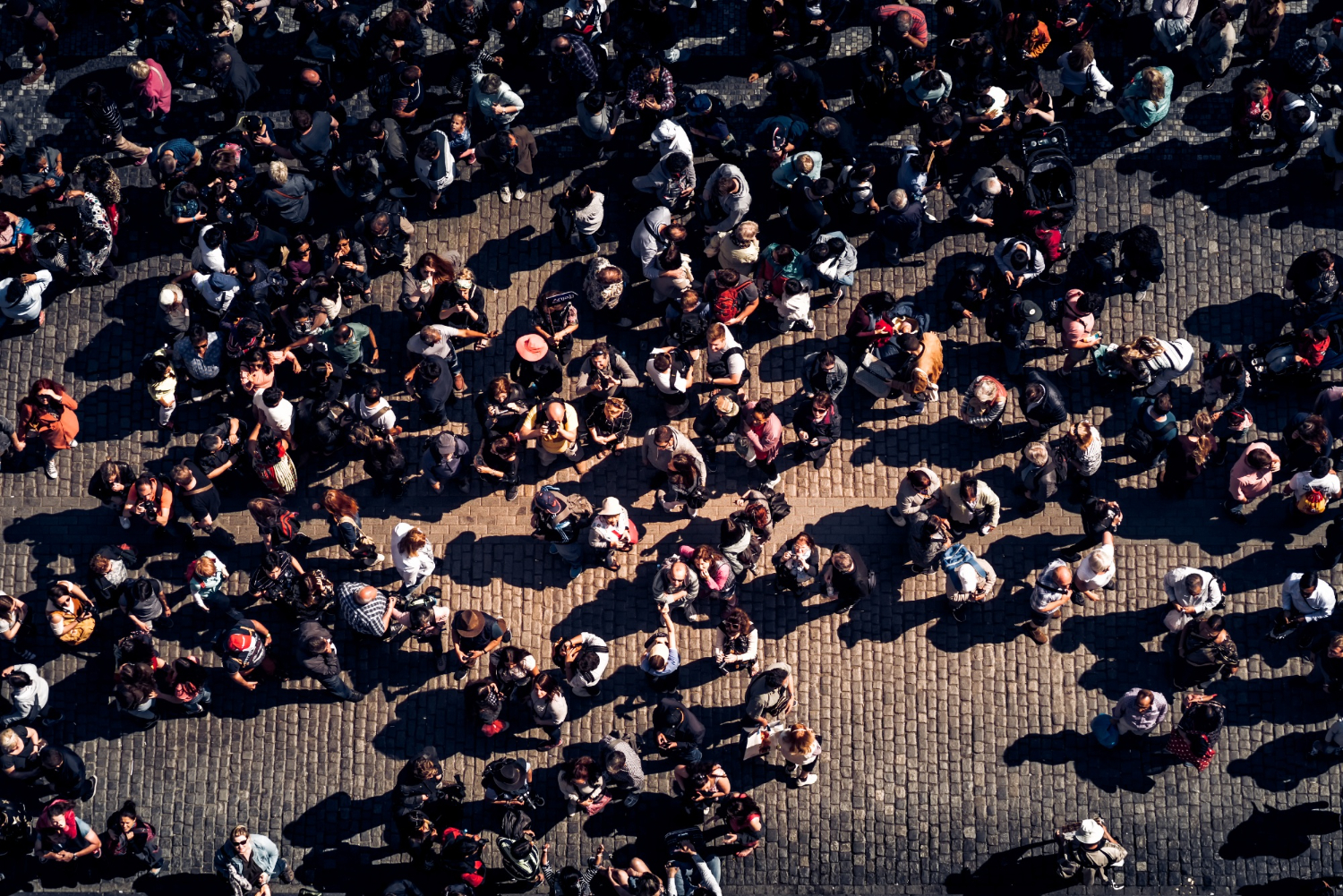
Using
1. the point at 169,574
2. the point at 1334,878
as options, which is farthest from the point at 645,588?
the point at 1334,878

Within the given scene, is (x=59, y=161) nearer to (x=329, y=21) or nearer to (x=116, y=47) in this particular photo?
(x=116, y=47)

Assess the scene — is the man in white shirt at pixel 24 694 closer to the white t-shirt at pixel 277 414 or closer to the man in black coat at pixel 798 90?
the white t-shirt at pixel 277 414

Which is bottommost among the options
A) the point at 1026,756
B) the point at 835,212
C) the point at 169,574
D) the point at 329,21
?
the point at 1026,756

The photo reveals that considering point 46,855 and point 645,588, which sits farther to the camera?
point 645,588

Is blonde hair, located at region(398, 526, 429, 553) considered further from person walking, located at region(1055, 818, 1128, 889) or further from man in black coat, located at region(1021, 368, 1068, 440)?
person walking, located at region(1055, 818, 1128, 889)

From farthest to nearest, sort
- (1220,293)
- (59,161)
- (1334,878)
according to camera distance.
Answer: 1. (59,161)
2. (1220,293)
3. (1334,878)

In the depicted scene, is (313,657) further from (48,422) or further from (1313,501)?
(1313,501)

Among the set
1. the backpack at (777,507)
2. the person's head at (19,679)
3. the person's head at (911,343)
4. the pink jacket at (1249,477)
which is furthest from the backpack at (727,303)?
the person's head at (19,679)
